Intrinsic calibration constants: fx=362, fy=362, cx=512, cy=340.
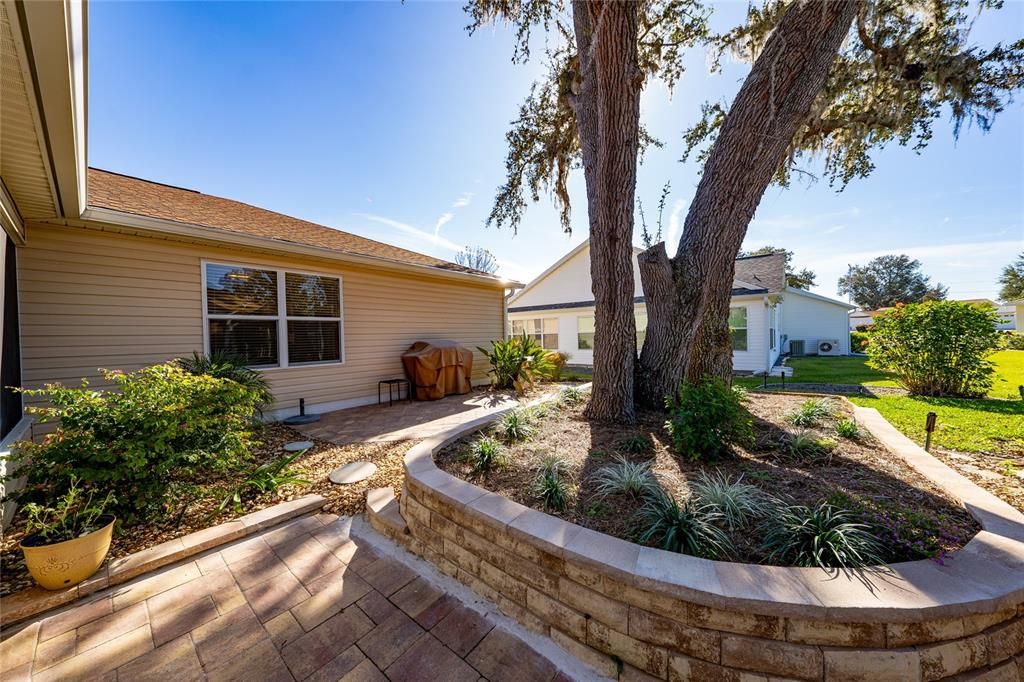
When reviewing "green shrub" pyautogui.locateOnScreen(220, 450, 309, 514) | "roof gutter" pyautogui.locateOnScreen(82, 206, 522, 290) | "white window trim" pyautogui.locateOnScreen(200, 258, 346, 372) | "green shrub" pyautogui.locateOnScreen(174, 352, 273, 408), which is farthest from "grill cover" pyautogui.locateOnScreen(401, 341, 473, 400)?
"green shrub" pyautogui.locateOnScreen(220, 450, 309, 514)

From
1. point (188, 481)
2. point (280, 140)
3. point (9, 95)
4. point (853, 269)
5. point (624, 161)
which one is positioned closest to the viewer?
point (9, 95)

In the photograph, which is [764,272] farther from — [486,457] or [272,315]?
[272,315]

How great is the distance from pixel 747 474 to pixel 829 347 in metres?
20.4

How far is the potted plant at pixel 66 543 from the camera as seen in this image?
6.40 feet

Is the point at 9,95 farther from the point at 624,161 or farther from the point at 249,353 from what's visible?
the point at 624,161

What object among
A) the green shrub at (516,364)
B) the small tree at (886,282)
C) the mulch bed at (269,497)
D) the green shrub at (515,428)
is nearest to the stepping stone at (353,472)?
the mulch bed at (269,497)

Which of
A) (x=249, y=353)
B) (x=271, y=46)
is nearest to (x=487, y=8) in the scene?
(x=271, y=46)

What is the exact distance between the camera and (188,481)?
123 inches

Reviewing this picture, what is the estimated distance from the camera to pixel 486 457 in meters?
2.85

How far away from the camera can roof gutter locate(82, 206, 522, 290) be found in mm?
4043

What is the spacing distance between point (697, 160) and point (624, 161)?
421 centimetres

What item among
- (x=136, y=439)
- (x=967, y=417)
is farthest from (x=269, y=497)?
(x=967, y=417)

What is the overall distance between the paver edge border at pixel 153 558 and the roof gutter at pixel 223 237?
3.74 m

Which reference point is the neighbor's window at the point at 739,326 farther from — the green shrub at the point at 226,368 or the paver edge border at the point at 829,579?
the green shrub at the point at 226,368
